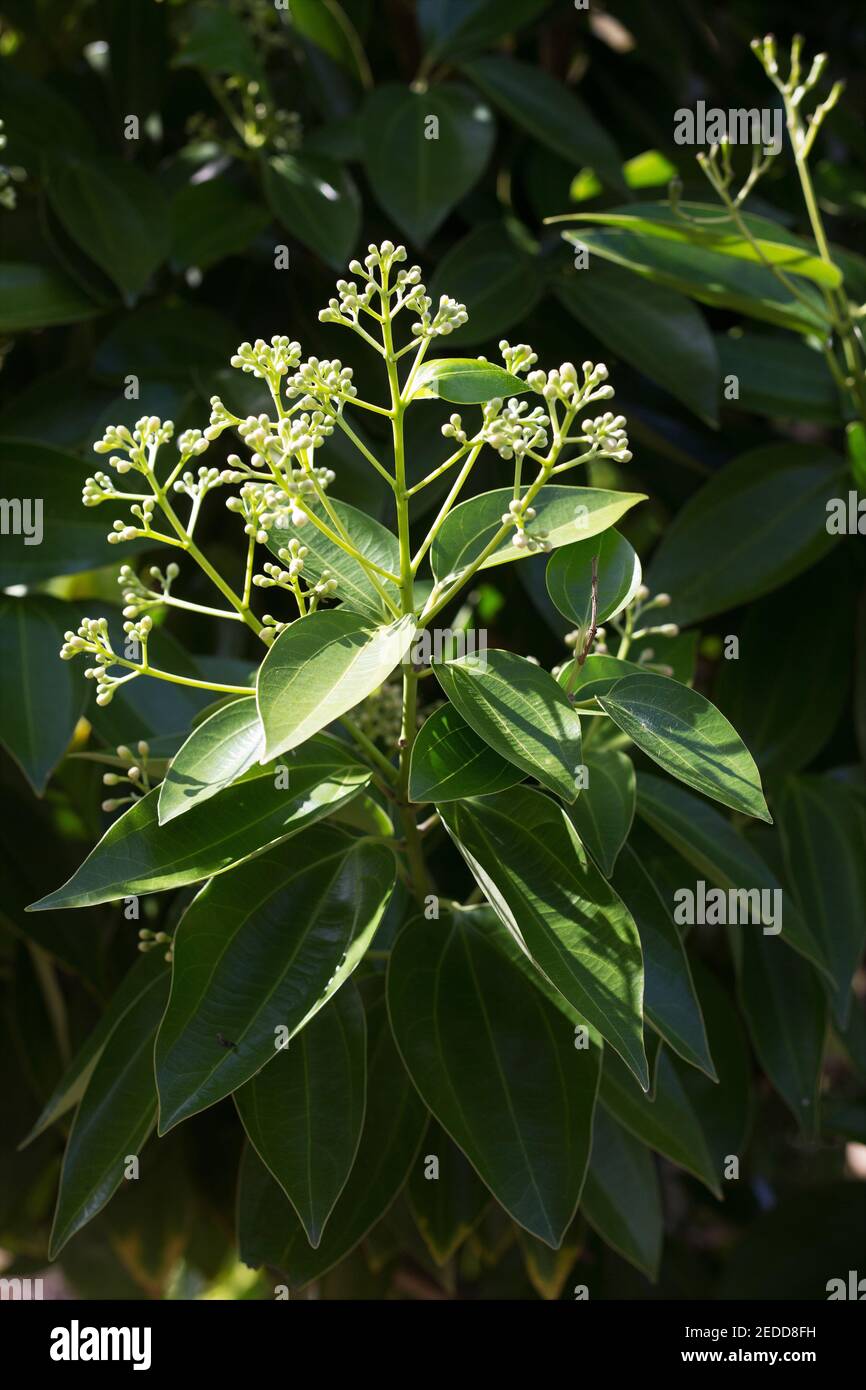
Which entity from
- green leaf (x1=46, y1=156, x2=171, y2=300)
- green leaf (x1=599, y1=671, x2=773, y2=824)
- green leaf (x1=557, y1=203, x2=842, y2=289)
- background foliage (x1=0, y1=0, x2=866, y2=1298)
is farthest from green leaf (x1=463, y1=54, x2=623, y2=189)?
green leaf (x1=599, y1=671, x2=773, y2=824)

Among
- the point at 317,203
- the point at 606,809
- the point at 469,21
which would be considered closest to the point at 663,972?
the point at 606,809

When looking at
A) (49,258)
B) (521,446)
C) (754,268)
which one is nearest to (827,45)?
(754,268)

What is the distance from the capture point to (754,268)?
1.05 metres

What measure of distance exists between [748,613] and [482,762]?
644 millimetres

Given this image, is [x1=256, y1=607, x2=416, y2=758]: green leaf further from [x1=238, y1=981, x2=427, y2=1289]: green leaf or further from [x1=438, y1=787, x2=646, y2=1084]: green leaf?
[x1=238, y1=981, x2=427, y2=1289]: green leaf

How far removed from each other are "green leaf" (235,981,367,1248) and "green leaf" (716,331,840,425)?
70 centimetres

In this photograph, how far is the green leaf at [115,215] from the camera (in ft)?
3.60

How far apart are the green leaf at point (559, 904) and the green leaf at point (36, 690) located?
1.24 feet

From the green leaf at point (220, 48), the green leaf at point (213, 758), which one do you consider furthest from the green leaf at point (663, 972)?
the green leaf at point (220, 48)

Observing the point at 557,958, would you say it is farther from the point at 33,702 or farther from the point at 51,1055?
the point at 51,1055

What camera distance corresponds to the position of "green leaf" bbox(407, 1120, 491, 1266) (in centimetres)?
102

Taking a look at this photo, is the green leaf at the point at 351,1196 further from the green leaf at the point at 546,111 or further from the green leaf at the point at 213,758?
the green leaf at the point at 546,111

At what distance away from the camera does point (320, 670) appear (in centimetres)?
61

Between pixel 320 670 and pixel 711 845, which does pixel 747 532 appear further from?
pixel 320 670
